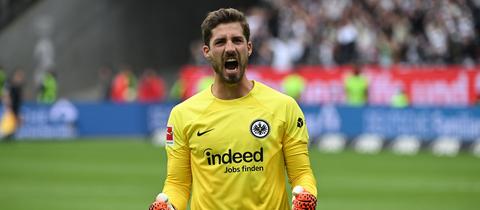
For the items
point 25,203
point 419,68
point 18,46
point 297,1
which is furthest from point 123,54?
point 25,203

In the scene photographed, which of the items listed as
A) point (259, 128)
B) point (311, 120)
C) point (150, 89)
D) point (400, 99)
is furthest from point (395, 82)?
point (259, 128)

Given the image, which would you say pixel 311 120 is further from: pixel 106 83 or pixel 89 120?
pixel 106 83

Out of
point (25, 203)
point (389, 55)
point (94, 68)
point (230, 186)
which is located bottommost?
point (230, 186)

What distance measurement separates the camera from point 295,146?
6.61m

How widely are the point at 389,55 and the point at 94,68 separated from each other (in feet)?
43.3

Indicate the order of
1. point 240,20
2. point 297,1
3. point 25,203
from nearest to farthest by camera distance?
point 240,20 → point 25,203 → point 297,1

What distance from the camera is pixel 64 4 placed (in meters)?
40.4

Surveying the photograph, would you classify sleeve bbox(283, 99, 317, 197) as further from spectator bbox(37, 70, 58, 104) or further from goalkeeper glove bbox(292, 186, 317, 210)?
spectator bbox(37, 70, 58, 104)

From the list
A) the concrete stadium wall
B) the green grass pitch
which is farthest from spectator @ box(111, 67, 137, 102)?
the green grass pitch

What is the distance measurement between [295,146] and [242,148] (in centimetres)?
32

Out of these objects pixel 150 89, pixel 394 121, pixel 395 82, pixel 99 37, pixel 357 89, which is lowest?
pixel 394 121

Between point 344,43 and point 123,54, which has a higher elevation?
point 123,54

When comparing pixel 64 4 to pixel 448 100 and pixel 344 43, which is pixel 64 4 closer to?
pixel 344 43

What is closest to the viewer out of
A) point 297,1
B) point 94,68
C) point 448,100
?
point 448,100
